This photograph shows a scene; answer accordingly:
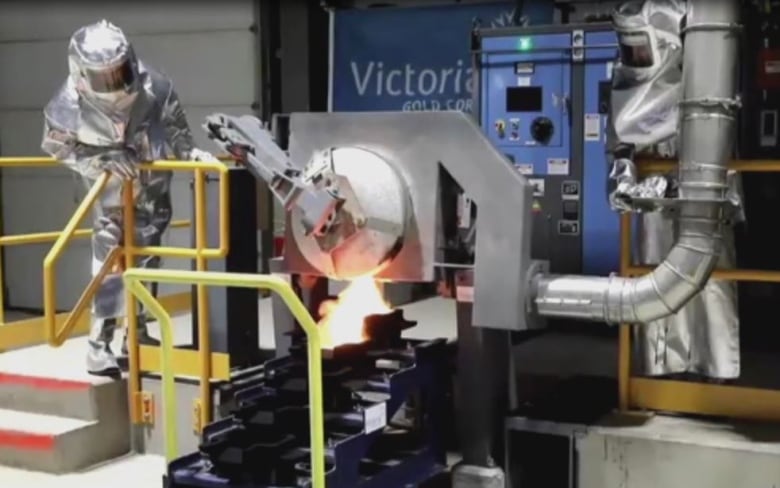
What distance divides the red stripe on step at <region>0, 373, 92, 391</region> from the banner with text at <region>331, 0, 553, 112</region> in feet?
12.7

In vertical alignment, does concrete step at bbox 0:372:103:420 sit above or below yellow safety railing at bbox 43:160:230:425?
below

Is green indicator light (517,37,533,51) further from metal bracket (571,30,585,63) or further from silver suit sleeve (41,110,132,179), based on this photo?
silver suit sleeve (41,110,132,179)

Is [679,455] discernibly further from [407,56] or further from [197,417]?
[407,56]

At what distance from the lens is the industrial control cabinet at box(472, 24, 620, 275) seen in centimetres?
689

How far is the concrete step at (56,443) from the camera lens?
5.14 meters

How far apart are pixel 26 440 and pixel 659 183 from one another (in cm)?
318

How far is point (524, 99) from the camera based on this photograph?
7113 mm

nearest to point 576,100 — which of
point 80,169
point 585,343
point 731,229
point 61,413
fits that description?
point 585,343

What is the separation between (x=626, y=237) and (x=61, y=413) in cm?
293

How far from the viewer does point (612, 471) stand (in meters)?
4.26

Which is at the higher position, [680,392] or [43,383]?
[680,392]

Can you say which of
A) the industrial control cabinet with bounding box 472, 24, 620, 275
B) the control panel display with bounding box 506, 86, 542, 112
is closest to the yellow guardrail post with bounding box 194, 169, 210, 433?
the industrial control cabinet with bounding box 472, 24, 620, 275

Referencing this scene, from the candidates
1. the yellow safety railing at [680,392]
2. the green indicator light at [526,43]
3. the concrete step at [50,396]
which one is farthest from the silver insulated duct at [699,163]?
the green indicator light at [526,43]

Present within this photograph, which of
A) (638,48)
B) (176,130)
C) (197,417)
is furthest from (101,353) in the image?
(638,48)
